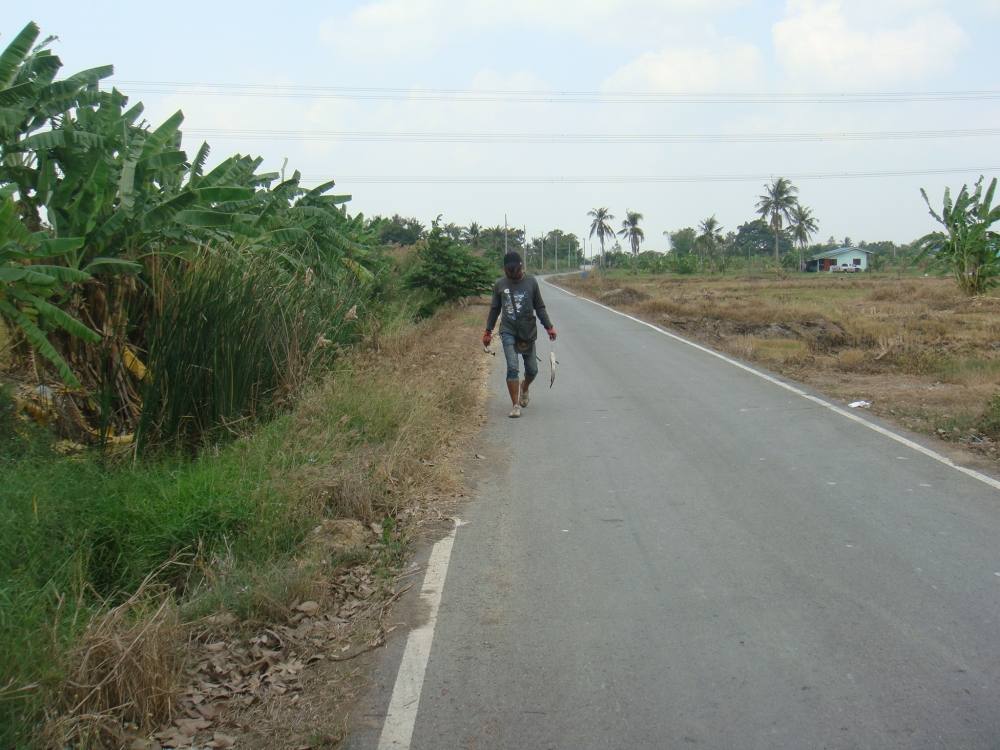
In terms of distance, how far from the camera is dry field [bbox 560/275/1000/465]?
10.7 metres

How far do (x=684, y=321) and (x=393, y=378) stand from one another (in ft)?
51.2

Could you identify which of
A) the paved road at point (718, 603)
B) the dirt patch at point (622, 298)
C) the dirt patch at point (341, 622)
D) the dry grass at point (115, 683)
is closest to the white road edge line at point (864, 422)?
the paved road at point (718, 603)

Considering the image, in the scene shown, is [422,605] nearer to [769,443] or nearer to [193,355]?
[193,355]

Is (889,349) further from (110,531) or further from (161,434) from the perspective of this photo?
(110,531)

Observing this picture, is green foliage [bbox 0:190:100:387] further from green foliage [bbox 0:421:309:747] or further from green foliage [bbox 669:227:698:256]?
green foliage [bbox 669:227:698:256]

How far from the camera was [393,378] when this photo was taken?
37.6 ft

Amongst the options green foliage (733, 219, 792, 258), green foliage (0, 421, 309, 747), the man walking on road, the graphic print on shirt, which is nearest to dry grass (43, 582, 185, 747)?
green foliage (0, 421, 309, 747)

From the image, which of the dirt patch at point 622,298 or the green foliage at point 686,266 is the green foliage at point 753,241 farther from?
the dirt patch at point 622,298

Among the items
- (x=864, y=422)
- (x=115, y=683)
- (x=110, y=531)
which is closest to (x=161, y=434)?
(x=110, y=531)

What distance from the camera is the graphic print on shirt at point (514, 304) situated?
11281 mm

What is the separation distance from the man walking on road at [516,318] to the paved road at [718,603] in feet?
5.68

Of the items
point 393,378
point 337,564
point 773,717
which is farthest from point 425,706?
point 393,378

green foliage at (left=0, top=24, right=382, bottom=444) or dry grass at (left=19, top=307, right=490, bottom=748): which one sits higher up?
green foliage at (left=0, top=24, right=382, bottom=444)

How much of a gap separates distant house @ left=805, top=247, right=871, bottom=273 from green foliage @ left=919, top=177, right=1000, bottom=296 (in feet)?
202
